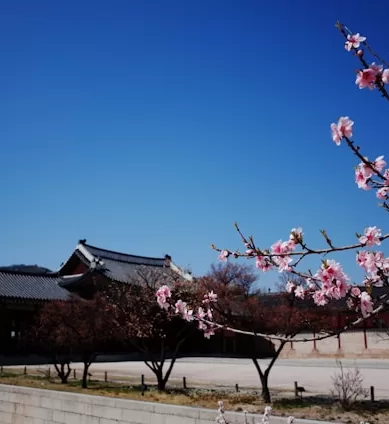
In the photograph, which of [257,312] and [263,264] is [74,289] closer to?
[257,312]

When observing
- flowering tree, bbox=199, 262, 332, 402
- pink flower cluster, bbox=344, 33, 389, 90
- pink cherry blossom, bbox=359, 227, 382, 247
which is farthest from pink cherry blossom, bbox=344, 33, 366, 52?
flowering tree, bbox=199, 262, 332, 402

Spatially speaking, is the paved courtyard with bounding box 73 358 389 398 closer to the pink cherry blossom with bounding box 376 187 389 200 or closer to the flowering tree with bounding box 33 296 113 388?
the flowering tree with bounding box 33 296 113 388

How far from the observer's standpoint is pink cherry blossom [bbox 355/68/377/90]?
10.6ft

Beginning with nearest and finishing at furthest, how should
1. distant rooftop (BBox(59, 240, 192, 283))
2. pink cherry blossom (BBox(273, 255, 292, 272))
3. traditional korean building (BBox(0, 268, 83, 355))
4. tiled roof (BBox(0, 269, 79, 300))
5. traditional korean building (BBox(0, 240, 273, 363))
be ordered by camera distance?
pink cherry blossom (BBox(273, 255, 292, 272)) < traditional korean building (BBox(0, 268, 83, 355)) < traditional korean building (BBox(0, 240, 273, 363)) < tiled roof (BBox(0, 269, 79, 300)) < distant rooftop (BBox(59, 240, 192, 283))

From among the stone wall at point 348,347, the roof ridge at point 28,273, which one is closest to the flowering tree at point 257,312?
the stone wall at point 348,347

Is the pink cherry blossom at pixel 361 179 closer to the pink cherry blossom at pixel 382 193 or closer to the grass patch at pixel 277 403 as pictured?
the pink cherry blossom at pixel 382 193

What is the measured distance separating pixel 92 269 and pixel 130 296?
20.4 metres

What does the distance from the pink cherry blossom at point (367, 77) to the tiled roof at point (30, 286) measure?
31.7m

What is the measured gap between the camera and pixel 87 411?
458 inches

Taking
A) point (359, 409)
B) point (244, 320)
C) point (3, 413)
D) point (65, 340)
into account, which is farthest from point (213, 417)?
point (65, 340)

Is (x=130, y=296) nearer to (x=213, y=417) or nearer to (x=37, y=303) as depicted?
(x=213, y=417)

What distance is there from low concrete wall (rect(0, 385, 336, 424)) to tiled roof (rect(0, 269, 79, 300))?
62.8 ft

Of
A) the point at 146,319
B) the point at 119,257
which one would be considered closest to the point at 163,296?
the point at 146,319

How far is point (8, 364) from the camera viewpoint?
29.3 meters
